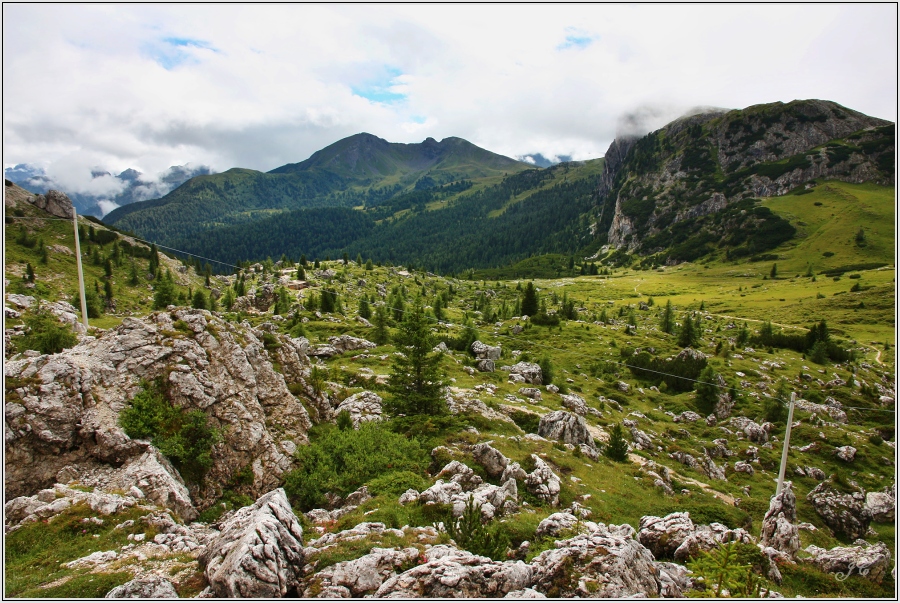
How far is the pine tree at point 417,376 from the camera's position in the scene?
30875 mm

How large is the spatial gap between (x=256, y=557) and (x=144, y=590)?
282cm

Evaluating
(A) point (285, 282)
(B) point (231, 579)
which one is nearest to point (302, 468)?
(B) point (231, 579)

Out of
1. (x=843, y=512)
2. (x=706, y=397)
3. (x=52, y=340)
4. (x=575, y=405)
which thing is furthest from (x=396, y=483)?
(x=706, y=397)

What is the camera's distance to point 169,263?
155 m

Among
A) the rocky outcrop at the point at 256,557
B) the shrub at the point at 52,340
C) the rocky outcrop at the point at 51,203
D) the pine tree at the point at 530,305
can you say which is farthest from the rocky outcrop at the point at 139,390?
the rocky outcrop at the point at 51,203

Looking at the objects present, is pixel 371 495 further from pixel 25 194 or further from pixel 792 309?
pixel 25 194

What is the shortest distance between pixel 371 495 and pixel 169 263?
172485 mm

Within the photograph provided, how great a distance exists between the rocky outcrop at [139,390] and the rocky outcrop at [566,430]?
64.8ft

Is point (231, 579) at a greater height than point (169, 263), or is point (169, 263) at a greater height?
point (169, 263)

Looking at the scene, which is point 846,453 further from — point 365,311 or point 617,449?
point 365,311

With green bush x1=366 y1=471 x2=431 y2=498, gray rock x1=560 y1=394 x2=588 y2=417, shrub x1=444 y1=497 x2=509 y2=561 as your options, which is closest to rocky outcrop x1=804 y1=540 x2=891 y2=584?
shrub x1=444 y1=497 x2=509 y2=561

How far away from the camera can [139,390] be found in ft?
65.6

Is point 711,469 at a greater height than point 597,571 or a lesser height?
lesser

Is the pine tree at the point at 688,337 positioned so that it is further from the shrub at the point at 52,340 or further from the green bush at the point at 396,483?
the shrub at the point at 52,340
